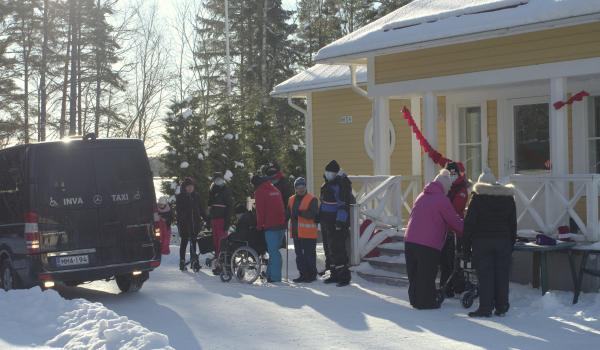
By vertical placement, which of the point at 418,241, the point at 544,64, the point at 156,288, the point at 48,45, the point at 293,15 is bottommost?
the point at 156,288

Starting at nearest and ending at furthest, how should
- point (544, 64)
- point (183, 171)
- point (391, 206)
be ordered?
point (544, 64) → point (391, 206) → point (183, 171)

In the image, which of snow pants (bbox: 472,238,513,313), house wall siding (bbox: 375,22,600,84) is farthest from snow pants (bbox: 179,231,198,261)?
snow pants (bbox: 472,238,513,313)

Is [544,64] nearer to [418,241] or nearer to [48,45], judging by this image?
[418,241]

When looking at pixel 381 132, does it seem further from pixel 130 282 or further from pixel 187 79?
pixel 187 79

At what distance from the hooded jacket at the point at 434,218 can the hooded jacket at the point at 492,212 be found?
494 mm

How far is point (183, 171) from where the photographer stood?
905 inches

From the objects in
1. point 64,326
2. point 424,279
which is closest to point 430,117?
point 424,279

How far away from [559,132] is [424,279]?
3.23 meters

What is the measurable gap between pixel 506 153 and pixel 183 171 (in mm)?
10713

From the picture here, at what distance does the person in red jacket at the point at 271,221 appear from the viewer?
12.5m

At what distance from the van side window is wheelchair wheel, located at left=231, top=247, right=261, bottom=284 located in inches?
131

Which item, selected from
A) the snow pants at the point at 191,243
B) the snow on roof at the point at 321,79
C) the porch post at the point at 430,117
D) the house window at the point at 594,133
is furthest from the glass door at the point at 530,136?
the snow pants at the point at 191,243

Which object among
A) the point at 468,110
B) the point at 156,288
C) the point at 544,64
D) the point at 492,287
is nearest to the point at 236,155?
the point at 468,110

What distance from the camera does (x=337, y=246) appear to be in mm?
11945
